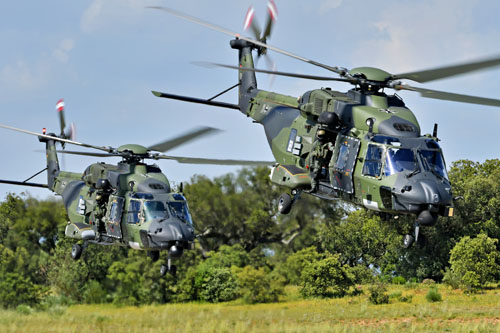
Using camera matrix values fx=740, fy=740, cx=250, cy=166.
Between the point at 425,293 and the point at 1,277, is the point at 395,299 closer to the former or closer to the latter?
the point at 425,293

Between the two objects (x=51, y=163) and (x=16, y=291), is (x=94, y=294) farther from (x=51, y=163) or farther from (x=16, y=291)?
(x=51, y=163)

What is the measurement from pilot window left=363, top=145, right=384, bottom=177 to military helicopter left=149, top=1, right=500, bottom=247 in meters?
0.03

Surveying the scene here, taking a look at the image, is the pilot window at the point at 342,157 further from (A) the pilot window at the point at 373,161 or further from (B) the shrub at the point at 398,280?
(B) the shrub at the point at 398,280

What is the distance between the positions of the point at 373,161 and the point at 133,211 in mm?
11535

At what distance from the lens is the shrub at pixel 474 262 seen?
1719 inches

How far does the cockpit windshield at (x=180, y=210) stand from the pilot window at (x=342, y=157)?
8.61 meters

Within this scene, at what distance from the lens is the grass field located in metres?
31.1

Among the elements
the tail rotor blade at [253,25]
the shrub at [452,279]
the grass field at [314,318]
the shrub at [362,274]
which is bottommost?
the grass field at [314,318]

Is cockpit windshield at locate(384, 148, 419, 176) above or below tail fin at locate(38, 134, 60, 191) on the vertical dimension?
below

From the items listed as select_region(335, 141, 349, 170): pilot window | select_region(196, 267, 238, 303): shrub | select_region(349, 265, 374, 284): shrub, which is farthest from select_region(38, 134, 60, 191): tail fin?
select_region(349, 265, 374, 284): shrub

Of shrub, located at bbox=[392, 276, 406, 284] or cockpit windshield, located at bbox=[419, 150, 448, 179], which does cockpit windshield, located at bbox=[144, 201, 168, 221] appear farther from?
shrub, located at bbox=[392, 276, 406, 284]

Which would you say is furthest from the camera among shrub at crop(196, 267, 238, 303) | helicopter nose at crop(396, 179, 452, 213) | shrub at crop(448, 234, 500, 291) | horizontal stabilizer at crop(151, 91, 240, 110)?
shrub at crop(196, 267, 238, 303)

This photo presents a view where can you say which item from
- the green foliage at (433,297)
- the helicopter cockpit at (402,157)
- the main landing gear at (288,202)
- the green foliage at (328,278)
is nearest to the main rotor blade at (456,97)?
the helicopter cockpit at (402,157)

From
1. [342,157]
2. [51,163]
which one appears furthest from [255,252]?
[342,157]
